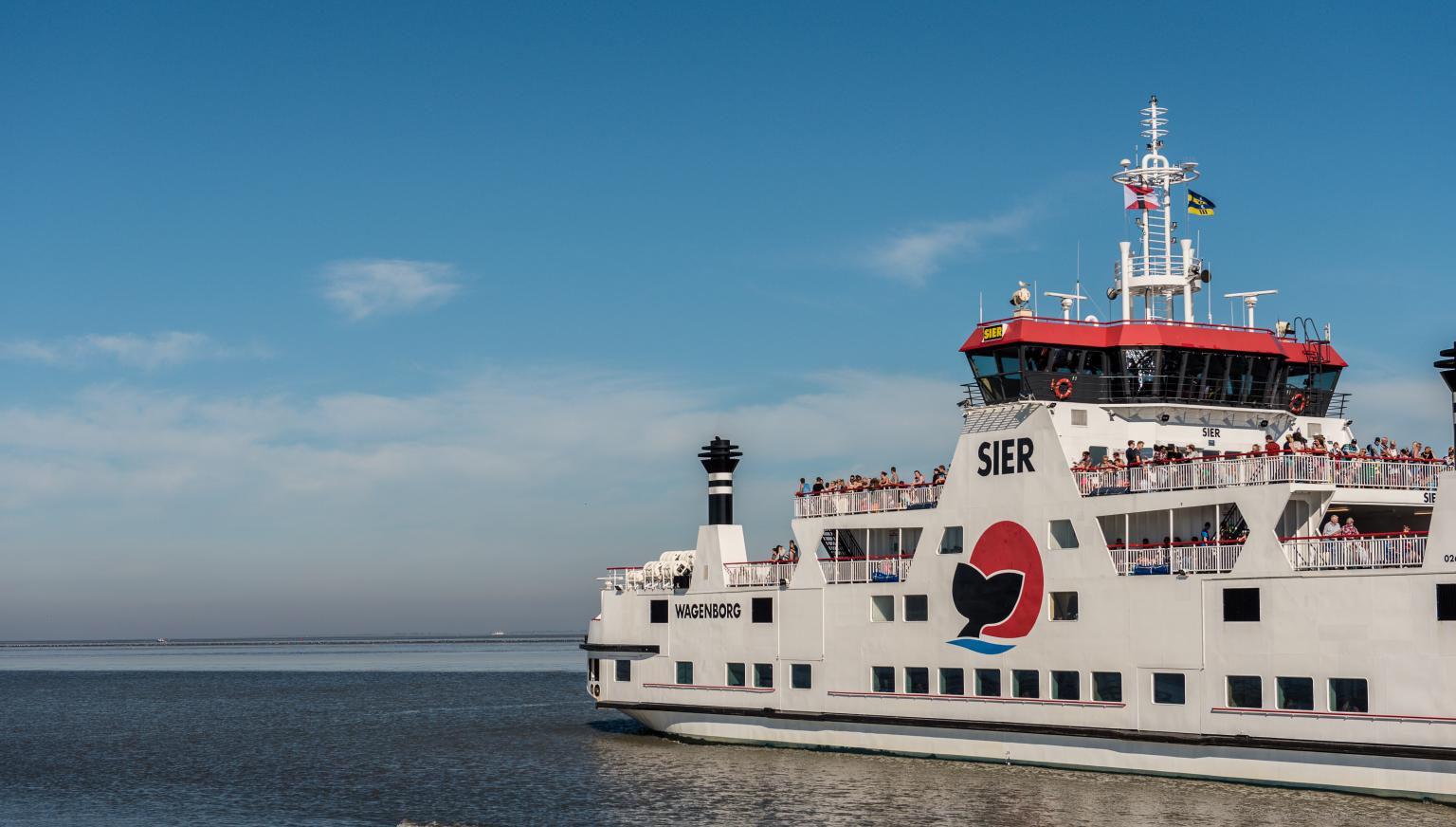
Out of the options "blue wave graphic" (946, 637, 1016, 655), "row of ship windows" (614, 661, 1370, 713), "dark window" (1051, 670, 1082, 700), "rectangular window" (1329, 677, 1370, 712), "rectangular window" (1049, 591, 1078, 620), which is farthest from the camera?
"blue wave graphic" (946, 637, 1016, 655)

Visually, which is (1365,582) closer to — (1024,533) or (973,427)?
(1024,533)

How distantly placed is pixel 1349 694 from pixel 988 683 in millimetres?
7324

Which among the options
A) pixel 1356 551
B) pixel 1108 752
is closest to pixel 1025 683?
A: pixel 1108 752

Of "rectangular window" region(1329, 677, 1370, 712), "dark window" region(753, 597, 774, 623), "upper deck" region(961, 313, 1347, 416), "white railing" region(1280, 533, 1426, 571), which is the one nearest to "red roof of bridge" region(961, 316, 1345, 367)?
"upper deck" region(961, 313, 1347, 416)

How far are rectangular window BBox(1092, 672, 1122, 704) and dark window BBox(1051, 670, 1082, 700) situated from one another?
0.33m

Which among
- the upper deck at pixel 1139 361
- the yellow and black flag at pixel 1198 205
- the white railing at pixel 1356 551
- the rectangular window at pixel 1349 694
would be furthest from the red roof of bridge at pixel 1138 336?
the rectangular window at pixel 1349 694

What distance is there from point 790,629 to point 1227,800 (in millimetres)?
11276

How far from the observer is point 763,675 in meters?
33.4

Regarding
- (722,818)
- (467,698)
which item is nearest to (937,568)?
(722,818)

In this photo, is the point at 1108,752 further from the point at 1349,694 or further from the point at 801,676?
the point at 801,676

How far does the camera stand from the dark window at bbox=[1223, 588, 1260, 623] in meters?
24.4

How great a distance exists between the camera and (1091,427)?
30.1 m

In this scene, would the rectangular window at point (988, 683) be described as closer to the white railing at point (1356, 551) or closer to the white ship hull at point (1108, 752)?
the white ship hull at point (1108, 752)

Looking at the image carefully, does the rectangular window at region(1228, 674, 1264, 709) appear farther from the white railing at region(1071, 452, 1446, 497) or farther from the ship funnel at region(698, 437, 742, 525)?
the ship funnel at region(698, 437, 742, 525)
